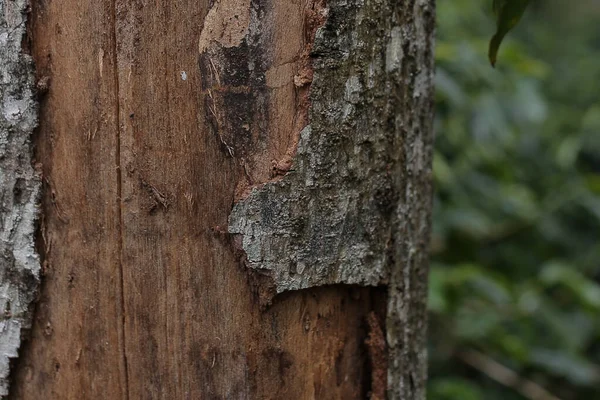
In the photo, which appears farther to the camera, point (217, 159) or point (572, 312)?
point (572, 312)

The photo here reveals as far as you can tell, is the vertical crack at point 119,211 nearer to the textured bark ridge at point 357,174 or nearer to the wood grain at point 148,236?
the wood grain at point 148,236

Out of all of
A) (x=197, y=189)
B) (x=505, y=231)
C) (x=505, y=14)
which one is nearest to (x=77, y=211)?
(x=197, y=189)

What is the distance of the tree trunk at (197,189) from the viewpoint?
93 cm

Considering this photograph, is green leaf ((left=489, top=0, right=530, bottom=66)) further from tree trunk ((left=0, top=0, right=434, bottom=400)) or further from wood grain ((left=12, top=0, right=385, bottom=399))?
wood grain ((left=12, top=0, right=385, bottom=399))

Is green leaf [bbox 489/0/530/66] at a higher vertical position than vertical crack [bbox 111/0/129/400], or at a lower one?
higher

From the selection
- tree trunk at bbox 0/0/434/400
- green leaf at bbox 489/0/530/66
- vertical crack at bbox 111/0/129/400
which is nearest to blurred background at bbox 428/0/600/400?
green leaf at bbox 489/0/530/66

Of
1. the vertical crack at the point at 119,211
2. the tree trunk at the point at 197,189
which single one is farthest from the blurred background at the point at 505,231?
the vertical crack at the point at 119,211

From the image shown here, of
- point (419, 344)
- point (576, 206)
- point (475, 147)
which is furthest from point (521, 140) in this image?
point (419, 344)

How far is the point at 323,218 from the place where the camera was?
→ 0.97 meters

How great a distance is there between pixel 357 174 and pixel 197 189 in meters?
0.23

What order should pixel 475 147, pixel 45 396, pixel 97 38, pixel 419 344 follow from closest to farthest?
pixel 97 38
pixel 45 396
pixel 419 344
pixel 475 147

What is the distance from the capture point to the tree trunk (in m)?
0.93

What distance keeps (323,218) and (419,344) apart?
36cm

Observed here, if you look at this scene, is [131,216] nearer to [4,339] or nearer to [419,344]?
[4,339]
